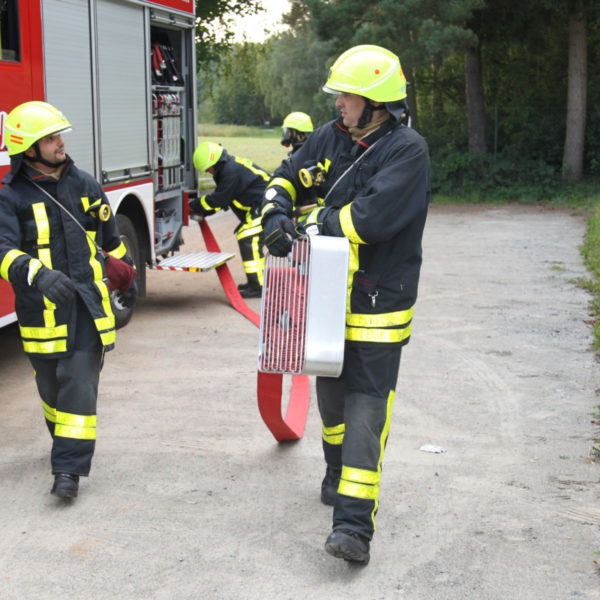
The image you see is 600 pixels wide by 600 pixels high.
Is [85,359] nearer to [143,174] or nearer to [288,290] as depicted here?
[288,290]

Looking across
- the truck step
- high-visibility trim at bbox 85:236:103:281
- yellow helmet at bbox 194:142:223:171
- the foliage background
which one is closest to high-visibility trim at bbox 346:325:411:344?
high-visibility trim at bbox 85:236:103:281

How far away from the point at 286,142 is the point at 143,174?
6.01 feet

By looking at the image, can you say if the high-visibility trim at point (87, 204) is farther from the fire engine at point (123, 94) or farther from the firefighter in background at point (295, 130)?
the firefighter in background at point (295, 130)

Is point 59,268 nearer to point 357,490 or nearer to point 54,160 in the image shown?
point 54,160

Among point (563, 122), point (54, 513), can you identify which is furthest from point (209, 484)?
point (563, 122)

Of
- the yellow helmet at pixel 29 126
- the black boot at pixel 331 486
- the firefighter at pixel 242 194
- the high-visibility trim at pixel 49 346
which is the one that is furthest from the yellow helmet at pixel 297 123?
the black boot at pixel 331 486

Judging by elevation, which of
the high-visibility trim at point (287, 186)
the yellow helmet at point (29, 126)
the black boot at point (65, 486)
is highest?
the yellow helmet at point (29, 126)

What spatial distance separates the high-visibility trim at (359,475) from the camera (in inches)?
135

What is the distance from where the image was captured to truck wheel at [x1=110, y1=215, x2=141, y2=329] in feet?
23.7

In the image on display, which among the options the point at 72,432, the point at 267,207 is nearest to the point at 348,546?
the point at 267,207

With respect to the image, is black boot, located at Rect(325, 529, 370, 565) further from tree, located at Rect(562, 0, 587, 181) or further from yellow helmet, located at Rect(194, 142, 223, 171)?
tree, located at Rect(562, 0, 587, 181)

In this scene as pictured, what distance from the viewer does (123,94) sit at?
7.30m

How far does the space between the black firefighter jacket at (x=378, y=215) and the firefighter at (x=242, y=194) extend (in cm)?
489

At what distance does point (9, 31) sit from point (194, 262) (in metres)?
3.09
